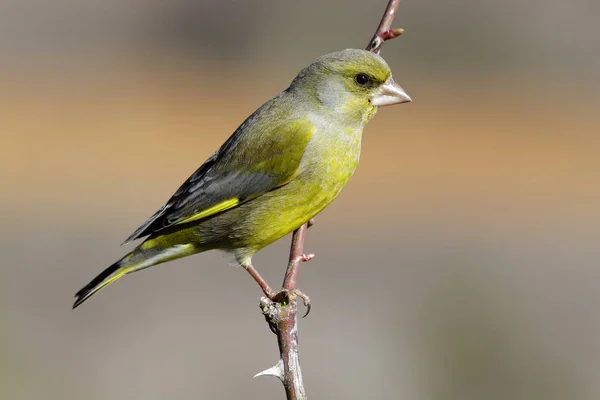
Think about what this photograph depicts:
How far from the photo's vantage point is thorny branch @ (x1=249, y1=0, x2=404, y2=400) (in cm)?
455

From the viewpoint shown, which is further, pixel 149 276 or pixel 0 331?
pixel 149 276

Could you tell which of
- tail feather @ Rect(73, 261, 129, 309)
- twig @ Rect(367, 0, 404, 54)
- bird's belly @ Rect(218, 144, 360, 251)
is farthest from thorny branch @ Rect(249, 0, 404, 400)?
tail feather @ Rect(73, 261, 129, 309)

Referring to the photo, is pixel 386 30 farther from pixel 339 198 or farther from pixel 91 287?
pixel 339 198

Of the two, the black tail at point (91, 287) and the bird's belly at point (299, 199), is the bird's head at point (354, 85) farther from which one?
the black tail at point (91, 287)

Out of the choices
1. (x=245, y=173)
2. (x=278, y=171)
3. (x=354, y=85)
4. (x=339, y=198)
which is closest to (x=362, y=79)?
(x=354, y=85)

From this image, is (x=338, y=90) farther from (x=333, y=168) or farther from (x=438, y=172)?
(x=438, y=172)

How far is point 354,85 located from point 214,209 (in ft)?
3.16

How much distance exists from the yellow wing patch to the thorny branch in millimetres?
360

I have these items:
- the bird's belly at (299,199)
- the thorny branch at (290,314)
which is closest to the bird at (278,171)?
the bird's belly at (299,199)

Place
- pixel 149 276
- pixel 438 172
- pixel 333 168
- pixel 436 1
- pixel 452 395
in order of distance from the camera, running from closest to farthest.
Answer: pixel 333 168, pixel 452 395, pixel 149 276, pixel 438 172, pixel 436 1

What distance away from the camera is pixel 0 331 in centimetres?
961

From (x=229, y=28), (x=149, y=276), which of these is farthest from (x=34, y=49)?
(x=149, y=276)

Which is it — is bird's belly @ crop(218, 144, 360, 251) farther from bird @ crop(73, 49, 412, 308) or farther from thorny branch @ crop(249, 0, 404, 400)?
thorny branch @ crop(249, 0, 404, 400)

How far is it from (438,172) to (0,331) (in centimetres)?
986
